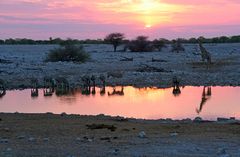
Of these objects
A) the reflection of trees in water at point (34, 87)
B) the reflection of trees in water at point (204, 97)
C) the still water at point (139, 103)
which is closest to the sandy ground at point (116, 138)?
the still water at point (139, 103)

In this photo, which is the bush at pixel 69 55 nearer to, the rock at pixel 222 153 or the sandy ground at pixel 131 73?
the sandy ground at pixel 131 73

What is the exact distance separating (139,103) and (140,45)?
43.9m

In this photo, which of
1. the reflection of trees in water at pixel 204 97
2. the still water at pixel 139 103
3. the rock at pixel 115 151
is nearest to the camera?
the rock at pixel 115 151

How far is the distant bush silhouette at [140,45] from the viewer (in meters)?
66.3

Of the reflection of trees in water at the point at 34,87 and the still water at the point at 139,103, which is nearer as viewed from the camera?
the still water at the point at 139,103

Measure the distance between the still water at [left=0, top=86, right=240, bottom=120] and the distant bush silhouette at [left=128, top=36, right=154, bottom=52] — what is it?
1468 inches

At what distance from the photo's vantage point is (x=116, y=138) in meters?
12.3

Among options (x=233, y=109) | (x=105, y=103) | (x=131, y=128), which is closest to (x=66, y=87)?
(x=105, y=103)

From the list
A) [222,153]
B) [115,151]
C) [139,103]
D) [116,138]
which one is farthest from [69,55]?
[222,153]

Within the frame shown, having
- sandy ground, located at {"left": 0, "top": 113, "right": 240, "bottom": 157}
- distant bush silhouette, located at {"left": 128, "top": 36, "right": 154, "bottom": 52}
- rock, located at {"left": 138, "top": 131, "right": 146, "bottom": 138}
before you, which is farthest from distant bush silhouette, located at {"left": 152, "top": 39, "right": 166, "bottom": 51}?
rock, located at {"left": 138, "top": 131, "right": 146, "bottom": 138}

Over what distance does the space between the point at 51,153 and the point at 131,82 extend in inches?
841

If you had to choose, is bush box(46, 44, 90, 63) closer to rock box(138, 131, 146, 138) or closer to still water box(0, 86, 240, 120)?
still water box(0, 86, 240, 120)

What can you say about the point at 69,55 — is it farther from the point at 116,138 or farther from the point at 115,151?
the point at 115,151

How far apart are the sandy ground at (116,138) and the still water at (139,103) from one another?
3.94 m
